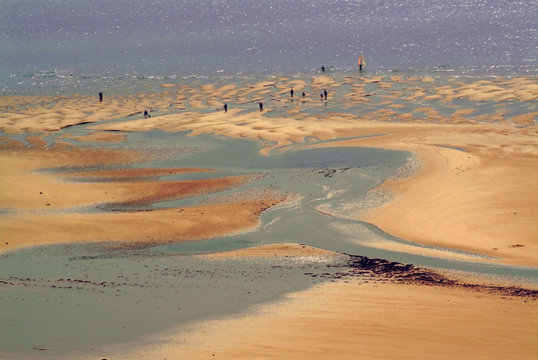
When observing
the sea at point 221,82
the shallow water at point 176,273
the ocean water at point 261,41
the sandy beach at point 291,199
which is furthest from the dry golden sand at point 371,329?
the ocean water at point 261,41

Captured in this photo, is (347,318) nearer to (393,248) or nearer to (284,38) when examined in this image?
(393,248)

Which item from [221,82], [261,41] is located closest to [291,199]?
[221,82]

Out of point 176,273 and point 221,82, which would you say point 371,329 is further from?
point 221,82

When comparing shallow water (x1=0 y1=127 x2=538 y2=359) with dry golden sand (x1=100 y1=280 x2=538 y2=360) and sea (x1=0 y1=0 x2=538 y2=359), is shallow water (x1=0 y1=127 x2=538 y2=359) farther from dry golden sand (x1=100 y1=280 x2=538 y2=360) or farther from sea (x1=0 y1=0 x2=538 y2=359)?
dry golden sand (x1=100 y1=280 x2=538 y2=360)

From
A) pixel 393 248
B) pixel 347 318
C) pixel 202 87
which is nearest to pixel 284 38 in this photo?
pixel 202 87

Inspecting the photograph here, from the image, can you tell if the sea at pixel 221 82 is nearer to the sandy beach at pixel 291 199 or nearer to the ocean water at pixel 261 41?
the ocean water at pixel 261 41

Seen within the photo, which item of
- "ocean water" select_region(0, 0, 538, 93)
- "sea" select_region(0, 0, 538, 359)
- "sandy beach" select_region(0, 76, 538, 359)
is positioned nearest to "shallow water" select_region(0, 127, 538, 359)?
"sea" select_region(0, 0, 538, 359)
